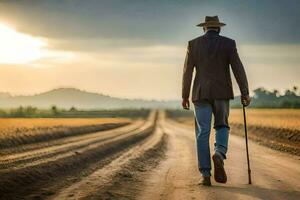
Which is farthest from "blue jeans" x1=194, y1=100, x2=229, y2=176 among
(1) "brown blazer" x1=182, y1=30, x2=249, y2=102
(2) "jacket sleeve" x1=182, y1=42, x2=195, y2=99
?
(2) "jacket sleeve" x1=182, y1=42, x2=195, y2=99

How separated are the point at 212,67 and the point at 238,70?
438 mm

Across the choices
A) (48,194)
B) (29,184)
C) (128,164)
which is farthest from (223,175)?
(128,164)

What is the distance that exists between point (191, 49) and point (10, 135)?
50.9 ft

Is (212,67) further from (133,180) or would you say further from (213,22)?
(133,180)

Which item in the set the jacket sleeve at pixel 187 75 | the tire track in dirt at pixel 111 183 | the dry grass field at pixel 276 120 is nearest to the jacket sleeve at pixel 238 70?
the jacket sleeve at pixel 187 75

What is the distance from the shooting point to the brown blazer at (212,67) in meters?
8.86

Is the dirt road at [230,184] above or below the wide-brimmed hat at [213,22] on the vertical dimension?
below

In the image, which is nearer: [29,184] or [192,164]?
[29,184]

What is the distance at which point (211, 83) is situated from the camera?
885 centimetres

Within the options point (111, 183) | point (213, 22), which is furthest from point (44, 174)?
point (213, 22)

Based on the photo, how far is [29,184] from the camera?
970 cm

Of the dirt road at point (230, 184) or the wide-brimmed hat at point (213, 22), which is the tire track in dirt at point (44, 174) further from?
the wide-brimmed hat at point (213, 22)

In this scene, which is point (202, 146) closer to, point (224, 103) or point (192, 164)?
point (224, 103)

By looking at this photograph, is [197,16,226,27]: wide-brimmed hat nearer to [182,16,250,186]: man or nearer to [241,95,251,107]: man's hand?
[182,16,250,186]: man
